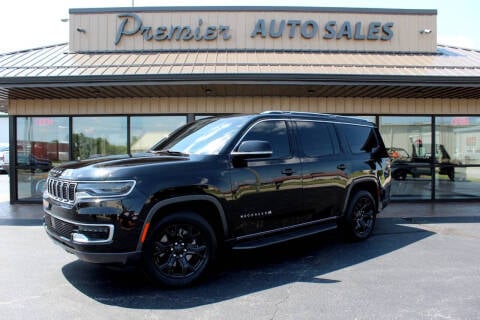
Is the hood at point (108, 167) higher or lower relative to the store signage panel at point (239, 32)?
lower

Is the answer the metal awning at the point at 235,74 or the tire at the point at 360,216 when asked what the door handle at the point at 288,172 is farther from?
the metal awning at the point at 235,74

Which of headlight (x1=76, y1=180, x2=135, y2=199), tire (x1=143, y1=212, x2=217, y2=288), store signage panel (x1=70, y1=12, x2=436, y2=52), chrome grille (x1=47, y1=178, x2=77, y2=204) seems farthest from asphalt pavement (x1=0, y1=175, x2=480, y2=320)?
store signage panel (x1=70, y1=12, x2=436, y2=52)

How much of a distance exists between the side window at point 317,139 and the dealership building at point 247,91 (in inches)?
138

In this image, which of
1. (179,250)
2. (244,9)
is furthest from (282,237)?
(244,9)

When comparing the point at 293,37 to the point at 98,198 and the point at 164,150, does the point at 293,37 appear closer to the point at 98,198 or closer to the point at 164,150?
the point at 164,150

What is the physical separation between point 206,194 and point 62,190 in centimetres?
157

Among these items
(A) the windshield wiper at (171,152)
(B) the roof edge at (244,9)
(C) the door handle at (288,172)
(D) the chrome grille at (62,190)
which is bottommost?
(D) the chrome grille at (62,190)

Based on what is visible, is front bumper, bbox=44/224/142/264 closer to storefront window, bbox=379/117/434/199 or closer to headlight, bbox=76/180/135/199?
headlight, bbox=76/180/135/199

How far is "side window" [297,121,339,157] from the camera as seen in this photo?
554 cm

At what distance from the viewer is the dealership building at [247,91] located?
385 inches

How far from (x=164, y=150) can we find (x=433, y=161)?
28.1 feet

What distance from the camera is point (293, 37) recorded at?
11156 mm

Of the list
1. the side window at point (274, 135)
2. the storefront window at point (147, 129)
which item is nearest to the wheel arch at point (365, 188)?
the side window at point (274, 135)

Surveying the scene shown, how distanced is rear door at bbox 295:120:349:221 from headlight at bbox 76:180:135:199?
2.46m
